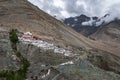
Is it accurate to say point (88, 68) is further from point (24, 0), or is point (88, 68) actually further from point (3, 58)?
point (24, 0)

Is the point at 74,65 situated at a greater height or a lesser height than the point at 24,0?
lesser

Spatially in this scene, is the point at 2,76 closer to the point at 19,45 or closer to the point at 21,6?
the point at 19,45

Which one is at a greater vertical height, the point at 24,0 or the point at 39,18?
the point at 24,0

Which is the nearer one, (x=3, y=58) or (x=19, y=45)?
(x=3, y=58)

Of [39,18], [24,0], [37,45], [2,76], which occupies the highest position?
[24,0]

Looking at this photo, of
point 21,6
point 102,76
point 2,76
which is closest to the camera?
point 102,76

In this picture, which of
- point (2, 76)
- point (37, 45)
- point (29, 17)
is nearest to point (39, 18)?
point (29, 17)

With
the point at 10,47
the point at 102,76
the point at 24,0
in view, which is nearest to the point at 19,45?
the point at 10,47

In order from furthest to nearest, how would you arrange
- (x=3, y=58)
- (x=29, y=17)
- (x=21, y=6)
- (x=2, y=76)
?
(x=21, y=6) → (x=29, y=17) → (x=3, y=58) → (x=2, y=76)

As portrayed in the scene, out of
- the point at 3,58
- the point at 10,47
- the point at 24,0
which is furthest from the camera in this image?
the point at 24,0
